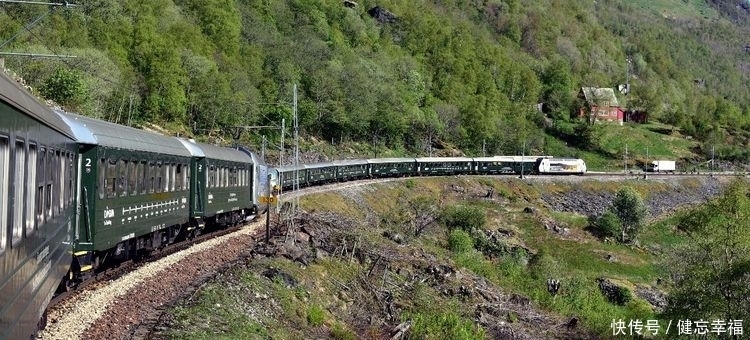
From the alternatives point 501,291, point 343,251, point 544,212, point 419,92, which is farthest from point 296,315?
point 419,92

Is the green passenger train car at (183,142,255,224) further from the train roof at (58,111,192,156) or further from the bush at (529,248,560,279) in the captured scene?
the bush at (529,248,560,279)

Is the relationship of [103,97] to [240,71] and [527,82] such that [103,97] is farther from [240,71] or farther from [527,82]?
[527,82]

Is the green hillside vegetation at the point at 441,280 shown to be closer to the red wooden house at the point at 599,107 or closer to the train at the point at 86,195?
the train at the point at 86,195

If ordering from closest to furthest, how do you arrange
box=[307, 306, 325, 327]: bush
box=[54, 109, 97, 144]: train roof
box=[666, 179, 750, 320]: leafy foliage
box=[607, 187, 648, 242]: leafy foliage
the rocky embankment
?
1. box=[54, 109, 97, 144]: train roof
2. box=[307, 306, 325, 327]: bush
3. box=[666, 179, 750, 320]: leafy foliage
4. box=[607, 187, 648, 242]: leafy foliage
5. the rocky embankment

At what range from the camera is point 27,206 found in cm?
918

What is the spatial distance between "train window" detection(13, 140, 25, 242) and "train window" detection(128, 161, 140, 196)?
1160 centimetres

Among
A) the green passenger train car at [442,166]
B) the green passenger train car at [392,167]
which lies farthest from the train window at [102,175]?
the green passenger train car at [442,166]

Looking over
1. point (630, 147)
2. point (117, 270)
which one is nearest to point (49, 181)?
point (117, 270)

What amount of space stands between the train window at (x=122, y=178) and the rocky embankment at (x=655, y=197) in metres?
73.9

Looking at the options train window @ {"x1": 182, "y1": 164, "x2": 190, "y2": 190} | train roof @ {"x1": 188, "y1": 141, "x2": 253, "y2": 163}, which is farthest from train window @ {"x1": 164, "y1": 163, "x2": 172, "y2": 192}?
train roof @ {"x1": 188, "y1": 141, "x2": 253, "y2": 163}

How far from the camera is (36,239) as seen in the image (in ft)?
33.1

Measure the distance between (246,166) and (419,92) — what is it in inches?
4087

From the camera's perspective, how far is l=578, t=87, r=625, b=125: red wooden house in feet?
580

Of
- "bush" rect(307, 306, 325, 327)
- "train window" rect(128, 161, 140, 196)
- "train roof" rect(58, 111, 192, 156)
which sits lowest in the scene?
"bush" rect(307, 306, 325, 327)
